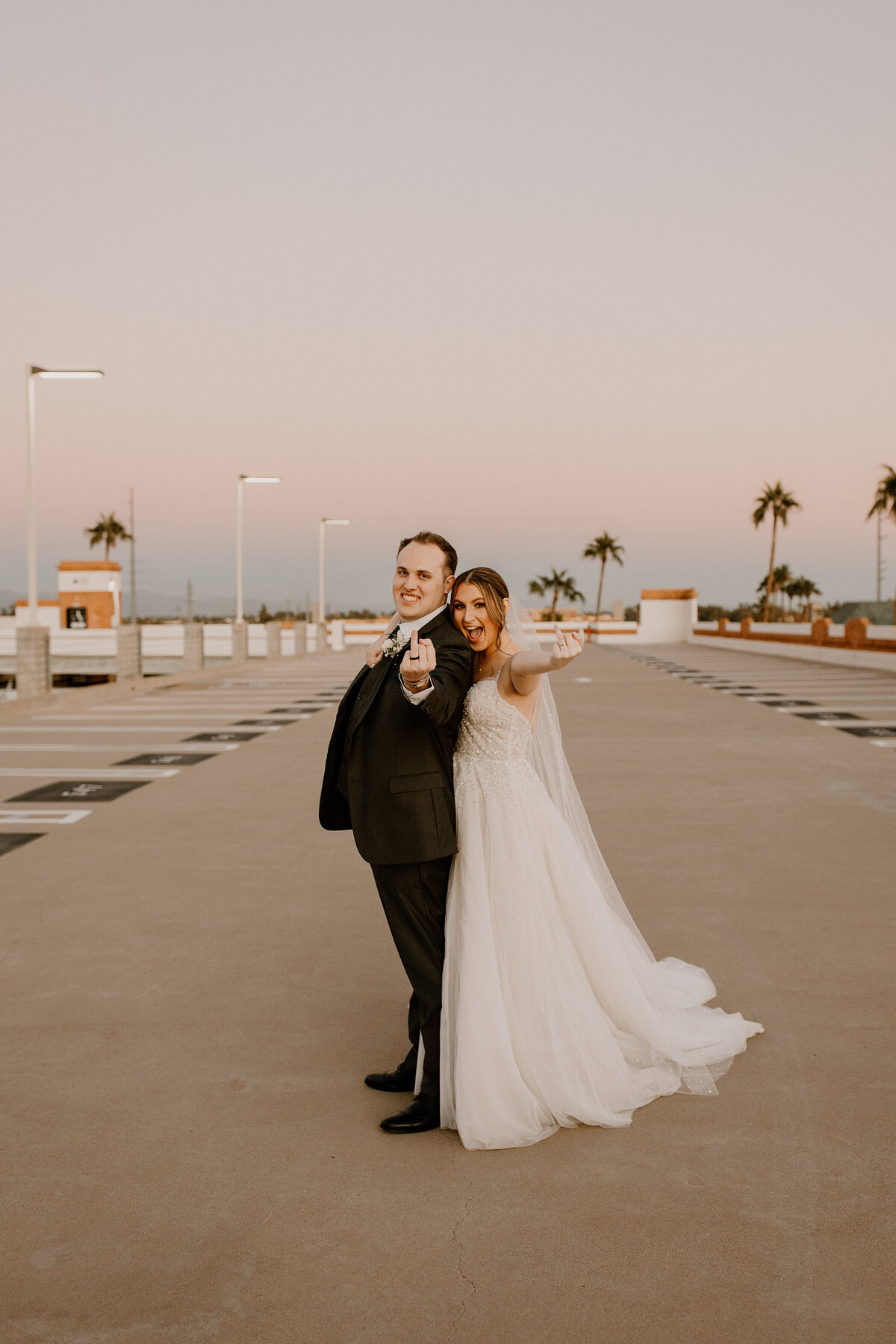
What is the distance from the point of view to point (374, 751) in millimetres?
3326

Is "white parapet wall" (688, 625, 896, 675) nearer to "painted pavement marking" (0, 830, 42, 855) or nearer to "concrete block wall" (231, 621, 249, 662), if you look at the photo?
Answer: "concrete block wall" (231, 621, 249, 662)

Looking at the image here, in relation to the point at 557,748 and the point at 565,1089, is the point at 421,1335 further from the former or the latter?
the point at 557,748

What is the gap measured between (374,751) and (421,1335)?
1.57 m

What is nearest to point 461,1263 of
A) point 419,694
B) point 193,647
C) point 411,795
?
point 411,795

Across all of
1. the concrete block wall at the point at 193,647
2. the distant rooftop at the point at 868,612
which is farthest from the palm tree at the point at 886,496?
the concrete block wall at the point at 193,647

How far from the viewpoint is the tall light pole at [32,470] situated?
813 inches

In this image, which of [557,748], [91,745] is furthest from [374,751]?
[91,745]

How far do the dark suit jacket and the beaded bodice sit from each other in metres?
0.08

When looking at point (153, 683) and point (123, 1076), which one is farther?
point (153, 683)

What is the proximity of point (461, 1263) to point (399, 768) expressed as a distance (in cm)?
137

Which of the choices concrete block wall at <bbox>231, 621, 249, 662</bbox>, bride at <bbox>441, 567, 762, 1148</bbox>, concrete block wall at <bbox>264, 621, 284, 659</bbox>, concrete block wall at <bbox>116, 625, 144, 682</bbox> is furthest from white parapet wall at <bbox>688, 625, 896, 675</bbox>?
bride at <bbox>441, 567, 762, 1148</bbox>

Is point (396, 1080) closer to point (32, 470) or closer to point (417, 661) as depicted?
point (417, 661)

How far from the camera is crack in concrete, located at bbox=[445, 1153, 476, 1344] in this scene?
2.39 m

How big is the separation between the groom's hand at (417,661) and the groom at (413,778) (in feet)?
0.51
